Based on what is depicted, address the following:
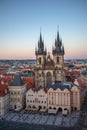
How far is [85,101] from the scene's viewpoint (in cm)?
3797

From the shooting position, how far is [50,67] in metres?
39.4

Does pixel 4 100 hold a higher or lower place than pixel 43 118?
higher

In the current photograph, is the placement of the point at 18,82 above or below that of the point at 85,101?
above

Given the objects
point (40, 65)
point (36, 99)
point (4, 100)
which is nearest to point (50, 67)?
point (40, 65)

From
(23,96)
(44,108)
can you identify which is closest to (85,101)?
(44,108)

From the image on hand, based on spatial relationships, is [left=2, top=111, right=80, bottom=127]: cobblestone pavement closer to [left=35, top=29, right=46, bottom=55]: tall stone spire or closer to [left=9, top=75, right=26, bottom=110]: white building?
[left=9, top=75, right=26, bottom=110]: white building

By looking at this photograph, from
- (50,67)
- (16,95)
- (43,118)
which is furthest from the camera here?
(50,67)

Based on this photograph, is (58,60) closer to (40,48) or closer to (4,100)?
(40,48)

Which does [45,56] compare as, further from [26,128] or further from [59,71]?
[26,128]

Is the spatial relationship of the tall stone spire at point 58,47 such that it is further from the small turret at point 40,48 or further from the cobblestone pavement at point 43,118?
the cobblestone pavement at point 43,118

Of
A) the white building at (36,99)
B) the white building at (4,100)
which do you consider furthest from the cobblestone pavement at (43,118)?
the white building at (36,99)

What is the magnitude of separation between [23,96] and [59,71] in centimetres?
811

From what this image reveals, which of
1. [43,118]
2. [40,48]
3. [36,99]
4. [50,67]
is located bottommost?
[43,118]

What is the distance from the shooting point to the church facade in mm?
39250
